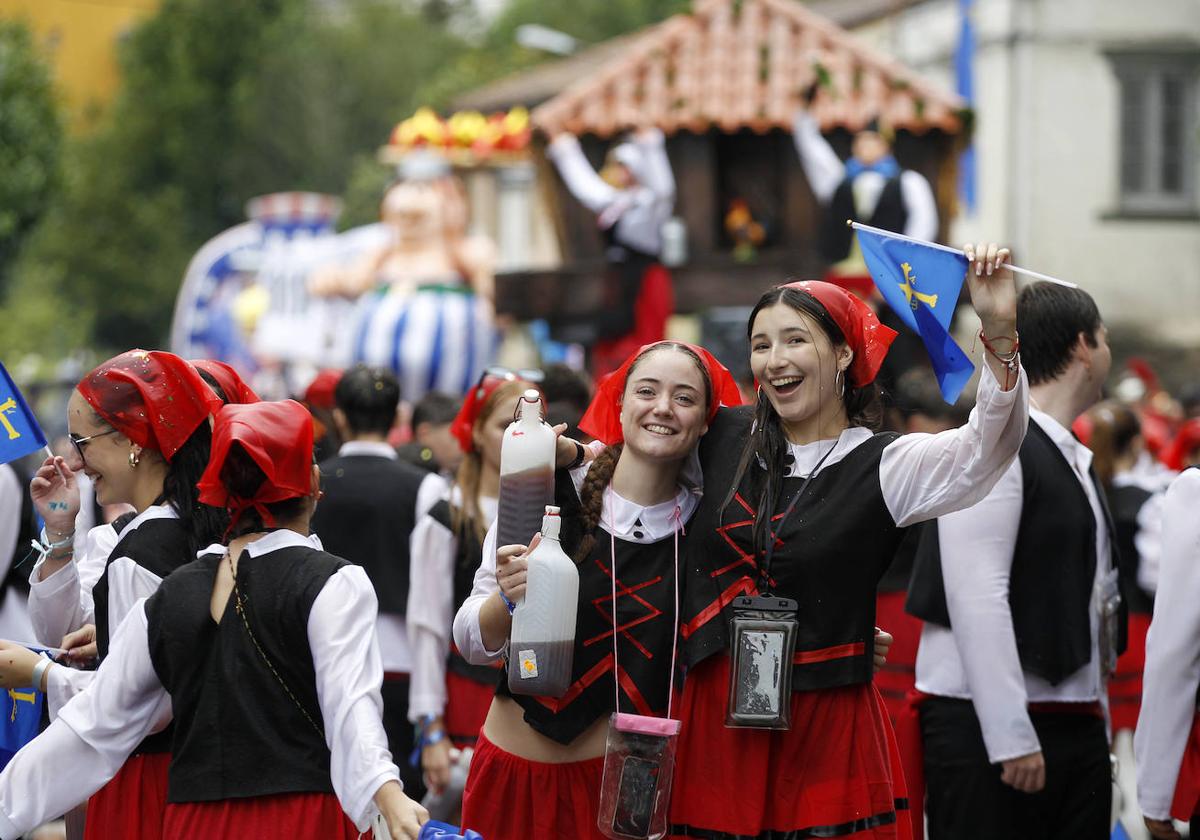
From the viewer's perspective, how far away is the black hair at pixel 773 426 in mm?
4113

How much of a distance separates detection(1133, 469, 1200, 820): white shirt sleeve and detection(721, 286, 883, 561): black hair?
0.93m

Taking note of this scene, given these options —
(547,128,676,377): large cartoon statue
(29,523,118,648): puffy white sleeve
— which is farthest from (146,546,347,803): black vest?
(547,128,676,377): large cartoon statue

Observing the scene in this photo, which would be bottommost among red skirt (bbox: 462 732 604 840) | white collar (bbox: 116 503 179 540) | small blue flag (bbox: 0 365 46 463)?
red skirt (bbox: 462 732 604 840)

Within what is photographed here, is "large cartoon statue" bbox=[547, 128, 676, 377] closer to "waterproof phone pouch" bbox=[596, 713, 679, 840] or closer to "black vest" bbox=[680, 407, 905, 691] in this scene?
"black vest" bbox=[680, 407, 905, 691]

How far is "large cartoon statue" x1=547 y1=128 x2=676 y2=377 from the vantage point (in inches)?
507

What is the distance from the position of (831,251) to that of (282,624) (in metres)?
9.50

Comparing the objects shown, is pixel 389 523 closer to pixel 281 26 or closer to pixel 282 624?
pixel 282 624

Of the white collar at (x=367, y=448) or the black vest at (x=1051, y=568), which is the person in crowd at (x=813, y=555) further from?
the white collar at (x=367, y=448)

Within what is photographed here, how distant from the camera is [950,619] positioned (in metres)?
5.03

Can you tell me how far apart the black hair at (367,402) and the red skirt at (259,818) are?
326cm

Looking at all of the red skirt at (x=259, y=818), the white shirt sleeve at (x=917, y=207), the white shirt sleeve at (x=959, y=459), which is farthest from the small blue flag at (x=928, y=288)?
the white shirt sleeve at (x=917, y=207)

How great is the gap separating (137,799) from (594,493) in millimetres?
1336

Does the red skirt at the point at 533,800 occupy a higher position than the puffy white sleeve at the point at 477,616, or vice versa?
the puffy white sleeve at the point at 477,616

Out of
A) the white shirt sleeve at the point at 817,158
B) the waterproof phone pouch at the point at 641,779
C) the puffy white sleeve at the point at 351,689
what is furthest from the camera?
the white shirt sleeve at the point at 817,158
